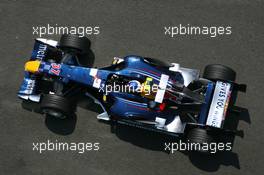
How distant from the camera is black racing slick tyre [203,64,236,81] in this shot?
5336 millimetres

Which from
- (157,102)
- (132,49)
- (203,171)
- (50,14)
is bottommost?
(203,171)

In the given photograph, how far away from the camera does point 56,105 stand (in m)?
5.61

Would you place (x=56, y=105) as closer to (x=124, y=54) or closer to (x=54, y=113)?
(x=54, y=113)

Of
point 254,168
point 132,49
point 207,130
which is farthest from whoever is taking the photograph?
point 132,49

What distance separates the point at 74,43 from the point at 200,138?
2694 millimetres

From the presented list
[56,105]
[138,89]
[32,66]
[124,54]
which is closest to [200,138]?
[138,89]

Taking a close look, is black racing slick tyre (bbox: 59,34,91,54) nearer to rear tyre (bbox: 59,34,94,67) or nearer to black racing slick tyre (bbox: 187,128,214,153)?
rear tyre (bbox: 59,34,94,67)

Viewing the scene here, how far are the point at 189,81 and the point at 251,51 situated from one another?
1.36m

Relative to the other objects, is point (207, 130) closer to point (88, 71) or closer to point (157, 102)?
point (157, 102)

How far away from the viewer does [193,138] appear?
5.29 meters

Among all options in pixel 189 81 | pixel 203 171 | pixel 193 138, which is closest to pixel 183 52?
pixel 189 81

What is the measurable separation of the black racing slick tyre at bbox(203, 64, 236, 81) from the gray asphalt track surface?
1.70ft

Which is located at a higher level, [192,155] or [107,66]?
[107,66]

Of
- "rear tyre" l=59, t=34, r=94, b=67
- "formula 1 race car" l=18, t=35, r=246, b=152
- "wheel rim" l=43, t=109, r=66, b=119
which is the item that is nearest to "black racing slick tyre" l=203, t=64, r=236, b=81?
"formula 1 race car" l=18, t=35, r=246, b=152
